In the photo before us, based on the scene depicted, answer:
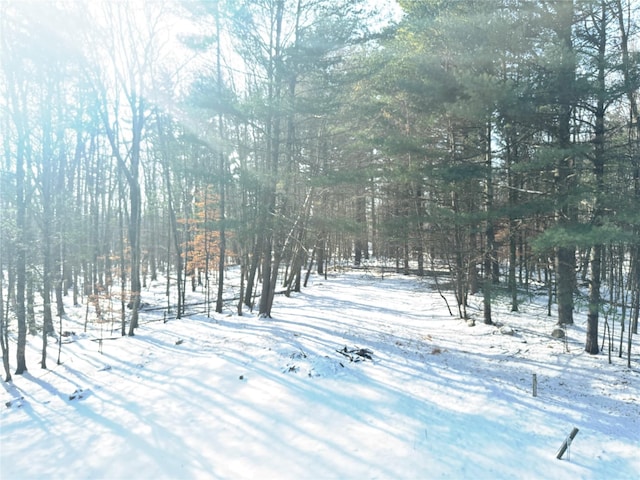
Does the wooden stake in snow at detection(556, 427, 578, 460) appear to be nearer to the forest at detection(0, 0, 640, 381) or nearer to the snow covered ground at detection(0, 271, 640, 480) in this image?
the snow covered ground at detection(0, 271, 640, 480)

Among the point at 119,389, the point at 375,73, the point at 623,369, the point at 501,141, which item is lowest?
the point at 119,389

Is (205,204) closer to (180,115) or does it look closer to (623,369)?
(180,115)

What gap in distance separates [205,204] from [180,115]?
3751 mm

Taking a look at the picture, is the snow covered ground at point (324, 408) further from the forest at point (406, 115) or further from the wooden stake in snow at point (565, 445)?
the forest at point (406, 115)

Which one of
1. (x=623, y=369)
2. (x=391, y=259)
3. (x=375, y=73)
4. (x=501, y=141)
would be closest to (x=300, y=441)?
(x=623, y=369)

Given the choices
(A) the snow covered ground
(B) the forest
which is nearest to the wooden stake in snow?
(A) the snow covered ground

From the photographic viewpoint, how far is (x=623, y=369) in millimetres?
7914

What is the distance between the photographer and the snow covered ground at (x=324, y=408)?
509 centimetres

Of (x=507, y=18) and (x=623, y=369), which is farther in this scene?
→ (x=507, y=18)

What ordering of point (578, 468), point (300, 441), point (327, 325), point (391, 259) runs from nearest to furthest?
point (578, 468) → point (300, 441) → point (327, 325) → point (391, 259)

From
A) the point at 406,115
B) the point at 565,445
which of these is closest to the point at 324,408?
the point at 565,445

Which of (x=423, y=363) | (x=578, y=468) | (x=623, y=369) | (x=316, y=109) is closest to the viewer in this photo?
(x=578, y=468)

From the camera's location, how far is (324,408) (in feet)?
21.2

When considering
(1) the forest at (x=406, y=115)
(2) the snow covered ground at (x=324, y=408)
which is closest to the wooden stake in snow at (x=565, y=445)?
(2) the snow covered ground at (x=324, y=408)
